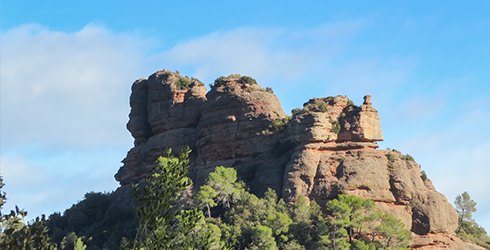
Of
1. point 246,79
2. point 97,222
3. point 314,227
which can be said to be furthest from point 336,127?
point 97,222

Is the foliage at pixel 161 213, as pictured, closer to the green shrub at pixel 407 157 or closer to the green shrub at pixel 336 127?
the green shrub at pixel 336 127

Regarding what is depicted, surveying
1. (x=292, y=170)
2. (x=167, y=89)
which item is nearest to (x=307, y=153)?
(x=292, y=170)

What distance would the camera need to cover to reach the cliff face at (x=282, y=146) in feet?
186

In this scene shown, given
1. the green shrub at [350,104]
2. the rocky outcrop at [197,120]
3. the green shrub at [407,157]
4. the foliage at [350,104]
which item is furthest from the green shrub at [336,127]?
the rocky outcrop at [197,120]

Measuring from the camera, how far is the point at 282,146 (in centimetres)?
6694

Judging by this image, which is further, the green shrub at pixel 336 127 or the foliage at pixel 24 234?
the green shrub at pixel 336 127

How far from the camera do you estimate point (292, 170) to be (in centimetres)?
5950

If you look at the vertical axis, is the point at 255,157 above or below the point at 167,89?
below

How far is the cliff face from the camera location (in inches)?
2232

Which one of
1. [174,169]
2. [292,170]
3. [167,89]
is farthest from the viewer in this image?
[167,89]

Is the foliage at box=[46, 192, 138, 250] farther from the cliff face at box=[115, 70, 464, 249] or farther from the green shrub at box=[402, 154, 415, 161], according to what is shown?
the green shrub at box=[402, 154, 415, 161]

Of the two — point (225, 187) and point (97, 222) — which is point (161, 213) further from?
point (97, 222)

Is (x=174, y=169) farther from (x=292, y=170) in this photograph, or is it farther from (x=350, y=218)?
(x=292, y=170)

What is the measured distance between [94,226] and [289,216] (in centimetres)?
3013
